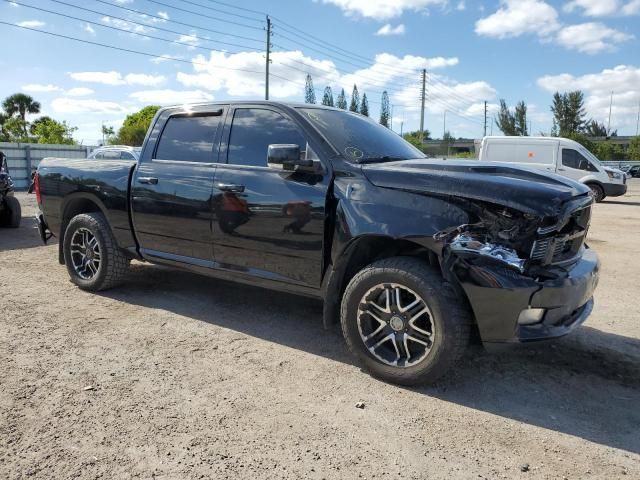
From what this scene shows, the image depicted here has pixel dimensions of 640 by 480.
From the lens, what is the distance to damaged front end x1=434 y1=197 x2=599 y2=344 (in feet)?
9.58

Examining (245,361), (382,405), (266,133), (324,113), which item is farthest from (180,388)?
(324,113)

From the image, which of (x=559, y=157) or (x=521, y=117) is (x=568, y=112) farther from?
(x=559, y=157)

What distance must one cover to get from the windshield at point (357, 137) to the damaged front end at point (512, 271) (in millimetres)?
1085

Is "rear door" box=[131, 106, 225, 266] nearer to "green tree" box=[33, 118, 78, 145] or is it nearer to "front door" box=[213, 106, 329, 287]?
"front door" box=[213, 106, 329, 287]

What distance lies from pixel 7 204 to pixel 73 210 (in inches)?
198

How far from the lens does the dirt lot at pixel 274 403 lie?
2504 mm

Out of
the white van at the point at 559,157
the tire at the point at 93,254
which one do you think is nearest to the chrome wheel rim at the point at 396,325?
the tire at the point at 93,254

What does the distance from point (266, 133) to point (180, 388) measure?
203 cm

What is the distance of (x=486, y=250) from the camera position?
2.96m

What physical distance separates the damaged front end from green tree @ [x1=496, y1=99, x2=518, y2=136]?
83173mm

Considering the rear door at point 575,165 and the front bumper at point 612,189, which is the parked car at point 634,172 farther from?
the rear door at point 575,165

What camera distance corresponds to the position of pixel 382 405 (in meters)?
3.09

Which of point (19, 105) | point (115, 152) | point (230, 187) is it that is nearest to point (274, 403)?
point (230, 187)

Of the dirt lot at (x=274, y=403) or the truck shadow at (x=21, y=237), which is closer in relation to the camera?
the dirt lot at (x=274, y=403)
